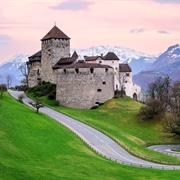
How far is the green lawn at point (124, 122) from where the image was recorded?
82.6 metres

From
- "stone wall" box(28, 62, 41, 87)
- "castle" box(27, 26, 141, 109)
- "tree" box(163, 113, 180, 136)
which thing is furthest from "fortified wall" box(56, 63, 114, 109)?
"stone wall" box(28, 62, 41, 87)

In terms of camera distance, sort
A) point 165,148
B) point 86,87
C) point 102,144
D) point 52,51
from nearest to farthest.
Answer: point 102,144
point 165,148
point 86,87
point 52,51

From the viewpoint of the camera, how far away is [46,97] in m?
115

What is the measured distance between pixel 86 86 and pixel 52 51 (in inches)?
874

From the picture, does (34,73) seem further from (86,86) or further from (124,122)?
(124,122)

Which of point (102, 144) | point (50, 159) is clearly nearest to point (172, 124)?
point (102, 144)

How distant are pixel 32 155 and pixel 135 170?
12421 mm

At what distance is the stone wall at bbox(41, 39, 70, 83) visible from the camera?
124 meters

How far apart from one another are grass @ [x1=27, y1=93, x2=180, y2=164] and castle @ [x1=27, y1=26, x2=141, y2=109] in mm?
3518

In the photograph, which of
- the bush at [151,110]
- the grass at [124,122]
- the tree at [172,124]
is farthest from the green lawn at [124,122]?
the tree at [172,124]

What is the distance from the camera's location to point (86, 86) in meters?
107

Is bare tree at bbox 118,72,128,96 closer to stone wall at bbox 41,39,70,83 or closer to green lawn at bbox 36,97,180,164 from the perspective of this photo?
green lawn at bbox 36,97,180,164

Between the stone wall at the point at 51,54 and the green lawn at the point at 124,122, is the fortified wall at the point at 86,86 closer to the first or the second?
the green lawn at the point at 124,122

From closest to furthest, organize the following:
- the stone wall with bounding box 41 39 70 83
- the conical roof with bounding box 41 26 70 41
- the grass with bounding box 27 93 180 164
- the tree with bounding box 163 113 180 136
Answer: the grass with bounding box 27 93 180 164, the tree with bounding box 163 113 180 136, the stone wall with bounding box 41 39 70 83, the conical roof with bounding box 41 26 70 41
